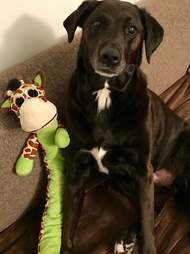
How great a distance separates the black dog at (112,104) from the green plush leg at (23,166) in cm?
15

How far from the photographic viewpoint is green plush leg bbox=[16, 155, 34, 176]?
59.4 inches

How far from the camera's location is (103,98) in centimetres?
148

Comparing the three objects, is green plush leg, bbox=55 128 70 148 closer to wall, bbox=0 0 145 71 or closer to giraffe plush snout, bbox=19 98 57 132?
giraffe plush snout, bbox=19 98 57 132

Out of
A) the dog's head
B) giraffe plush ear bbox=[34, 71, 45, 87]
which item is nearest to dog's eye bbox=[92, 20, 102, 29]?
the dog's head

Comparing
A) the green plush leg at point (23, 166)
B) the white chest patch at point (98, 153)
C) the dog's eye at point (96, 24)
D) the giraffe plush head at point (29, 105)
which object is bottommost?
the white chest patch at point (98, 153)

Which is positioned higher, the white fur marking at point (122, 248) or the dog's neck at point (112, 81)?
the dog's neck at point (112, 81)

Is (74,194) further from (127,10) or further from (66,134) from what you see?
(127,10)

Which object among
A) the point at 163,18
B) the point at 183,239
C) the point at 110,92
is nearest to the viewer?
the point at 110,92

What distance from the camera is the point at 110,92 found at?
1.47 metres

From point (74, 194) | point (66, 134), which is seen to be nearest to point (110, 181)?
point (74, 194)

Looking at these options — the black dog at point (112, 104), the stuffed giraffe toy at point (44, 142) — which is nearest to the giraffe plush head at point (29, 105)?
the stuffed giraffe toy at point (44, 142)

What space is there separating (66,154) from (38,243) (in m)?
0.33

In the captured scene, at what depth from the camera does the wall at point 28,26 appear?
1581mm

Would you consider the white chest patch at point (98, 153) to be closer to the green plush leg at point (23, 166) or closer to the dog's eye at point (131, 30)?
the green plush leg at point (23, 166)
